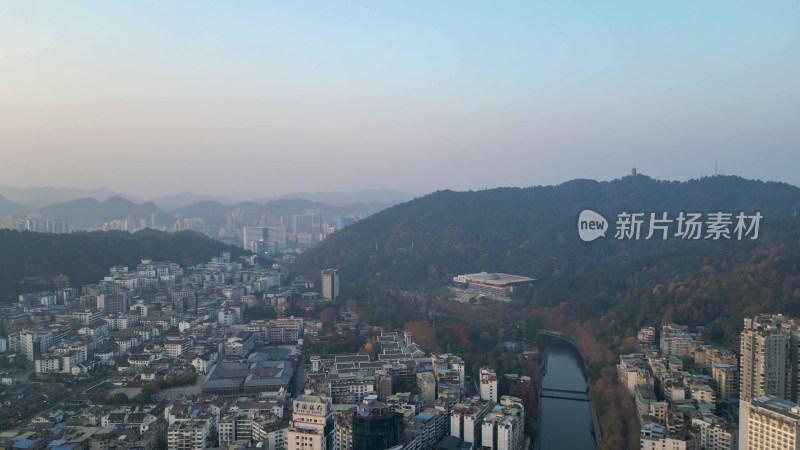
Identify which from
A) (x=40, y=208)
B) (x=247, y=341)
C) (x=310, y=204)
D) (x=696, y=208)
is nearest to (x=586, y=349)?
(x=247, y=341)

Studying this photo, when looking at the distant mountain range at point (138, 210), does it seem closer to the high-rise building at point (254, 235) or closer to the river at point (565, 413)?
the high-rise building at point (254, 235)

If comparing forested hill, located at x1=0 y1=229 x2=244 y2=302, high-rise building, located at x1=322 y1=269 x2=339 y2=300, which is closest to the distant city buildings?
forested hill, located at x1=0 y1=229 x2=244 y2=302

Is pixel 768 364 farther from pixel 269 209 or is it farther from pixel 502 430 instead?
pixel 269 209

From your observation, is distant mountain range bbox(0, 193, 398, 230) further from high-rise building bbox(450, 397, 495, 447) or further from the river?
high-rise building bbox(450, 397, 495, 447)

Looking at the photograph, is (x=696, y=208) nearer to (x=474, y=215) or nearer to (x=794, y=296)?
(x=474, y=215)

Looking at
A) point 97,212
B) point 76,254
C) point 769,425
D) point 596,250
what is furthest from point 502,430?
point 97,212

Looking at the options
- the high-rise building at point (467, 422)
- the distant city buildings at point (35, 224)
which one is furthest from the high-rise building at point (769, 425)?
the distant city buildings at point (35, 224)
